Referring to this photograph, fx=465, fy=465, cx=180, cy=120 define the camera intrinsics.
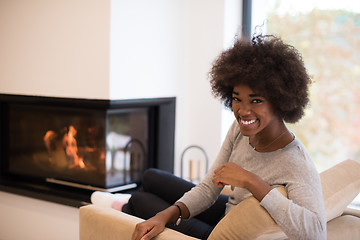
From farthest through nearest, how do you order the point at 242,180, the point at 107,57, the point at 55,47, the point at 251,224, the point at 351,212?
the point at 55,47
the point at 107,57
the point at 351,212
the point at 242,180
the point at 251,224

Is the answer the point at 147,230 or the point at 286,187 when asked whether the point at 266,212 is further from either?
the point at 147,230

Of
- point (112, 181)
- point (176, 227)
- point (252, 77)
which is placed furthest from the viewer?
point (112, 181)

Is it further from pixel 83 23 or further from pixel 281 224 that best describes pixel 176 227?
pixel 83 23

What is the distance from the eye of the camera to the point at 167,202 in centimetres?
199

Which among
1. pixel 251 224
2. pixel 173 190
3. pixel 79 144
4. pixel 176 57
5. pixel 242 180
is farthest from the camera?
pixel 176 57

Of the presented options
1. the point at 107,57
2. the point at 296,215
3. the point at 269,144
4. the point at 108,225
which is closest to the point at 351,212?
the point at 269,144

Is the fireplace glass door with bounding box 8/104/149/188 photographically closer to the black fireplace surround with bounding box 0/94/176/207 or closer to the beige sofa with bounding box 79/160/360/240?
the black fireplace surround with bounding box 0/94/176/207

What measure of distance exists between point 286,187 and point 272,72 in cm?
37

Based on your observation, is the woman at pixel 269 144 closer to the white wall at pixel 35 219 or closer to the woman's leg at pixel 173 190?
the woman's leg at pixel 173 190

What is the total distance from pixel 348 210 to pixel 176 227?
67 cm

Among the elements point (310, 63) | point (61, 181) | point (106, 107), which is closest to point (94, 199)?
point (106, 107)

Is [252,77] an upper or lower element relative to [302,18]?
lower

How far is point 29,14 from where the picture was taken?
119 inches

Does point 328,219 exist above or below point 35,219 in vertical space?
above
